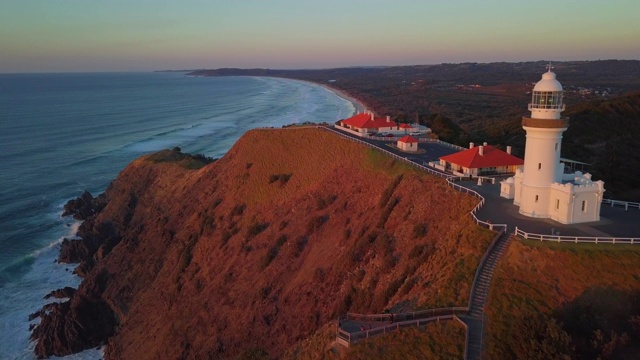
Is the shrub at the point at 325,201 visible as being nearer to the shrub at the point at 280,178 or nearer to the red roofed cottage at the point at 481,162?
the shrub at the point at 280,178

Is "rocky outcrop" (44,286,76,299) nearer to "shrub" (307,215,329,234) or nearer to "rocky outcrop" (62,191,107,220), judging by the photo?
"rocky outcrop" (62,191,107,220)

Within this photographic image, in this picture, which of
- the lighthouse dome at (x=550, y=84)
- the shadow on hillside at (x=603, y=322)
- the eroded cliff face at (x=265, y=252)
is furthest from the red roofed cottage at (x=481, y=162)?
the shadow on hillside at (x=603, y=322)

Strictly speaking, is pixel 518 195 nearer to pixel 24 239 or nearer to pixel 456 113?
pixel 24 239

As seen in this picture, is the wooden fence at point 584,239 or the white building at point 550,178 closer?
the wooden fence at point 584,239

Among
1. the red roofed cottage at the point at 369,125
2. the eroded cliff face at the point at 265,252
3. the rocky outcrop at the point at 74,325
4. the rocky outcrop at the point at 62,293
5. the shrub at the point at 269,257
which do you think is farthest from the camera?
the red roofed cottage at the point at 369,125

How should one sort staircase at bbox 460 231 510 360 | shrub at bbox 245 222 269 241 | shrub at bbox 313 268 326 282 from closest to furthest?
staircase at bbox 460 231 510 360
shrub at bbox 313 268 326 282
shrub at bbox 245 222 269 241

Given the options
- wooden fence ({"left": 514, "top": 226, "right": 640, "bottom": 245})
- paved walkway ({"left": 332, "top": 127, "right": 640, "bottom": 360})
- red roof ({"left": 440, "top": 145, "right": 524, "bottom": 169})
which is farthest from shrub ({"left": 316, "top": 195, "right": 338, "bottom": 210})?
wooden fence ({"left": 514, "top": 226, "right": 640, "bottom": 245})

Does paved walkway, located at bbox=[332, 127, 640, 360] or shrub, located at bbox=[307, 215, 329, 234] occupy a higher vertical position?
paved walkway, located at bbox=[332, 127, 640, 360]

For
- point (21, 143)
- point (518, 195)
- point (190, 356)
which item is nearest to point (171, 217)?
point (190, 356)
